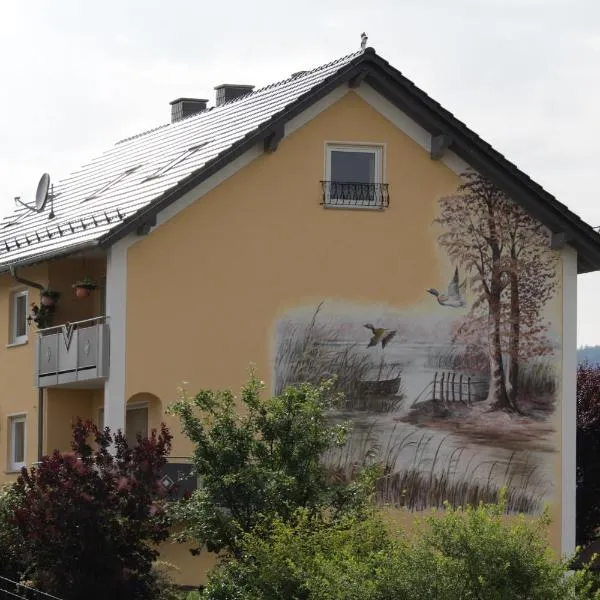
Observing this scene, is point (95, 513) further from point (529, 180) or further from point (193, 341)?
point (529, 180)

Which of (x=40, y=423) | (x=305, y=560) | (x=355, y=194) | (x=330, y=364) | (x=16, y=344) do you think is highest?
(x=355, y=194)

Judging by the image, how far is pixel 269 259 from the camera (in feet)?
111

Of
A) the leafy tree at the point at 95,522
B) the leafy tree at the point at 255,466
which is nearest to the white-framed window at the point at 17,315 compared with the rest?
the leafy tree at the point at 95,522

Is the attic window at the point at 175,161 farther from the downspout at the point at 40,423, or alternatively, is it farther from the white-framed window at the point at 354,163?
the downspout at the point at 40,423

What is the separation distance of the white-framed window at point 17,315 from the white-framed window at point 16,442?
156 cm

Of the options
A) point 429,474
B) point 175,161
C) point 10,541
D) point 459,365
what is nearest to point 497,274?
point 459,365

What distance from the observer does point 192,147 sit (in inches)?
1433

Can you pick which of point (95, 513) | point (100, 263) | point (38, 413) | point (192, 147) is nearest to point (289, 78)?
point (192, 147)

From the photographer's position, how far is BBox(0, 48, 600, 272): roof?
33.1 m

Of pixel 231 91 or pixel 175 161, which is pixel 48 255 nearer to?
pixel 175 161

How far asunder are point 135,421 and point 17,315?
5314 millimetres

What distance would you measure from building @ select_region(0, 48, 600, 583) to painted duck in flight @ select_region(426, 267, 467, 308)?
64 millimetres

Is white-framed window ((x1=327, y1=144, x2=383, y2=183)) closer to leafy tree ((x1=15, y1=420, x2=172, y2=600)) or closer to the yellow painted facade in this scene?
the yellow painted facade

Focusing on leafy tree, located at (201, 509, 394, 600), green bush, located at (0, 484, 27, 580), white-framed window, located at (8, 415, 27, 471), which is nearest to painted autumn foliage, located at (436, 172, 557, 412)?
white-framed window, located at (8, 415, 27, 471)
